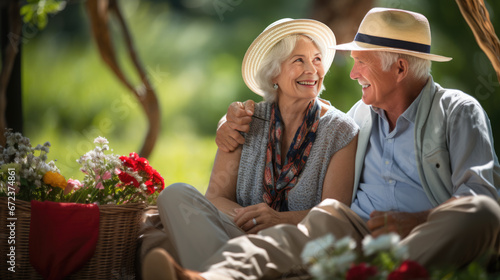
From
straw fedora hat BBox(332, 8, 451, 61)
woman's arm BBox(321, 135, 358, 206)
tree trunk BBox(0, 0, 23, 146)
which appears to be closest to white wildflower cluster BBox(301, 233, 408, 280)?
woman's arm BBox(321, 135, 358, 206)

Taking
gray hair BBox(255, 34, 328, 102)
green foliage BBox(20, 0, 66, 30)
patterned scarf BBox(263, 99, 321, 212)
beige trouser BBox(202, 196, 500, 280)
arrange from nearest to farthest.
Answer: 1. beige trouser BBox(202, 196, 500, 280)
2. patterned scarf BBox(263, 99, 321, 212)
3. gray hair BBox(255, 34, 328, 102)
4. green foliage BBox(20, 0, 66, 30)

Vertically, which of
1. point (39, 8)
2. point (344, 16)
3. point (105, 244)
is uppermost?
point (39, 8)

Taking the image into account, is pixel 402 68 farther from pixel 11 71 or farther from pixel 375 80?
pixel 11 71

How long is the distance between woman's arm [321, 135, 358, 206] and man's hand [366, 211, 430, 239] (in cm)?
49

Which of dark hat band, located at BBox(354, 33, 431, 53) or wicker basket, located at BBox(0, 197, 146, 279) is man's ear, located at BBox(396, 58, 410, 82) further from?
wicker basket, located at BBox(0, 197, 146, 279)

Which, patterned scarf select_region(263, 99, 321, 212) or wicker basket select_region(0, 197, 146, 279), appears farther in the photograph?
patterned scarf select_region(263, 99, 321, 212)

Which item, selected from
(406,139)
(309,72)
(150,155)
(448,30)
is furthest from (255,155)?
(448,30)

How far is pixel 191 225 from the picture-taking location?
102 inches

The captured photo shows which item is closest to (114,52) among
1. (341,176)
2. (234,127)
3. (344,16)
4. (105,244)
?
(344,16)

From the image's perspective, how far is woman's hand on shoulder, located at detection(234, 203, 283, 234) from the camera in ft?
9.10

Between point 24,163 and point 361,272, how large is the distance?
180 cm

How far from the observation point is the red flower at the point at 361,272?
1544mm

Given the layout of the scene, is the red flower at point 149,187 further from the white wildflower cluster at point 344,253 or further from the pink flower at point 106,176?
the white wildflower cluster at point 344,253

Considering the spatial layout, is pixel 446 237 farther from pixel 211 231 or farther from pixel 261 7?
pixel 261 7
